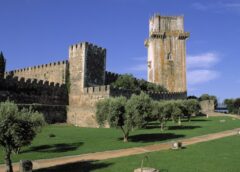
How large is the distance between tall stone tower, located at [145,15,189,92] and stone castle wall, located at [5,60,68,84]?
22.6m

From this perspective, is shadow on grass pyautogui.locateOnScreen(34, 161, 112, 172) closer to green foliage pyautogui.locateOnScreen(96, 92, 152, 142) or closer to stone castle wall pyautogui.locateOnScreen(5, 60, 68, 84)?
green foliage pyautogui.locateOnScreen(96, 92, 152, 142)

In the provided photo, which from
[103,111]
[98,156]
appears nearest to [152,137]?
[103,111]

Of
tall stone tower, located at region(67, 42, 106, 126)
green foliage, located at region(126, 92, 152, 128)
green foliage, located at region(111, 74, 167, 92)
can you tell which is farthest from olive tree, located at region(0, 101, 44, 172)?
green foliage, located at region(111, 74, 167, 92)

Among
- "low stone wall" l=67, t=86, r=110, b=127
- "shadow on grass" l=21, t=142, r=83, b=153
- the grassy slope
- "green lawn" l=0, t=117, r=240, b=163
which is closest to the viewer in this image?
the grassy slope

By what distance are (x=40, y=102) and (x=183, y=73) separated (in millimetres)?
32858

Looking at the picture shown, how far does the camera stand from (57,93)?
43.5 meters

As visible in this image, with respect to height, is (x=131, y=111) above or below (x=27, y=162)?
above

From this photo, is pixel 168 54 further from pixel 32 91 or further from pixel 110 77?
pixel 32 91

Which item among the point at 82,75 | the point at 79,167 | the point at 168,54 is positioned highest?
the point at 168,54

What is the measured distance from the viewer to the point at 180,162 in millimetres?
17297

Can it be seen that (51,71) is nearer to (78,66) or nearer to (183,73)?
(78,66)

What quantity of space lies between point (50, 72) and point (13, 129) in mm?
33076

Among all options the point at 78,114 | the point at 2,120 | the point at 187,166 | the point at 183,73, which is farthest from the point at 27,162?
the point at 183,73

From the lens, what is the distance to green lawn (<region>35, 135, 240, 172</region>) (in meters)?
16.0
